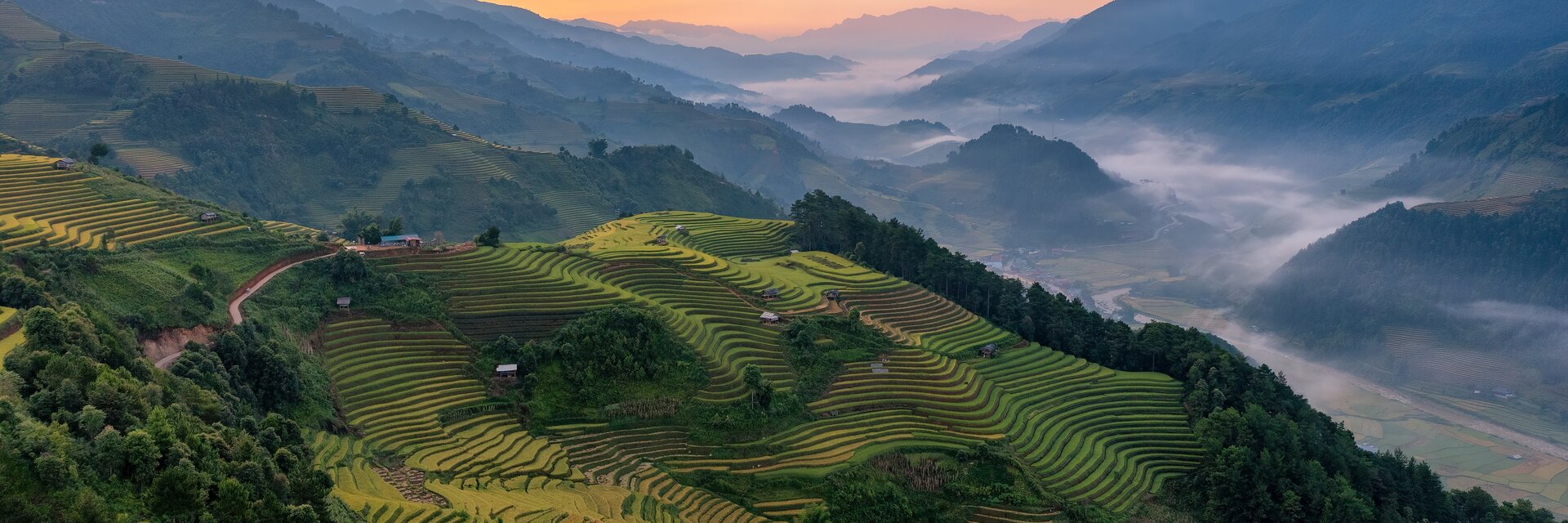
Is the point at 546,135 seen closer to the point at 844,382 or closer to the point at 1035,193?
the point at 1035,193

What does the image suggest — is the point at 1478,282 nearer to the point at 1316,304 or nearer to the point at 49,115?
the point at 1316,304

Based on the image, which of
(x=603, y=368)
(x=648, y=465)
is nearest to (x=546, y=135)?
(x=603, y=368)

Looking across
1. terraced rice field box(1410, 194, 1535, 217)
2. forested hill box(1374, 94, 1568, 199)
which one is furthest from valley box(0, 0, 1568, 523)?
forested hill box(1374, 94, 1568, 199)

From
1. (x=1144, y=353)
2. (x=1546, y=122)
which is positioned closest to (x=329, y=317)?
(x=1144, y=353)

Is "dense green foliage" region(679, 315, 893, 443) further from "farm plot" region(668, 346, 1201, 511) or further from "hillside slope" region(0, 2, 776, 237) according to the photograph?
"hillside slope" region(0, 2, 776, 237)

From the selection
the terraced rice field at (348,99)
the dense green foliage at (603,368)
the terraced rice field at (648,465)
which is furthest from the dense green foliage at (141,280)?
the terraced rice field at (348,99)

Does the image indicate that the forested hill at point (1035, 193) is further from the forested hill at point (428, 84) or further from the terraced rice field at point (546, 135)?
the terraced rice field at point (546, 135)
